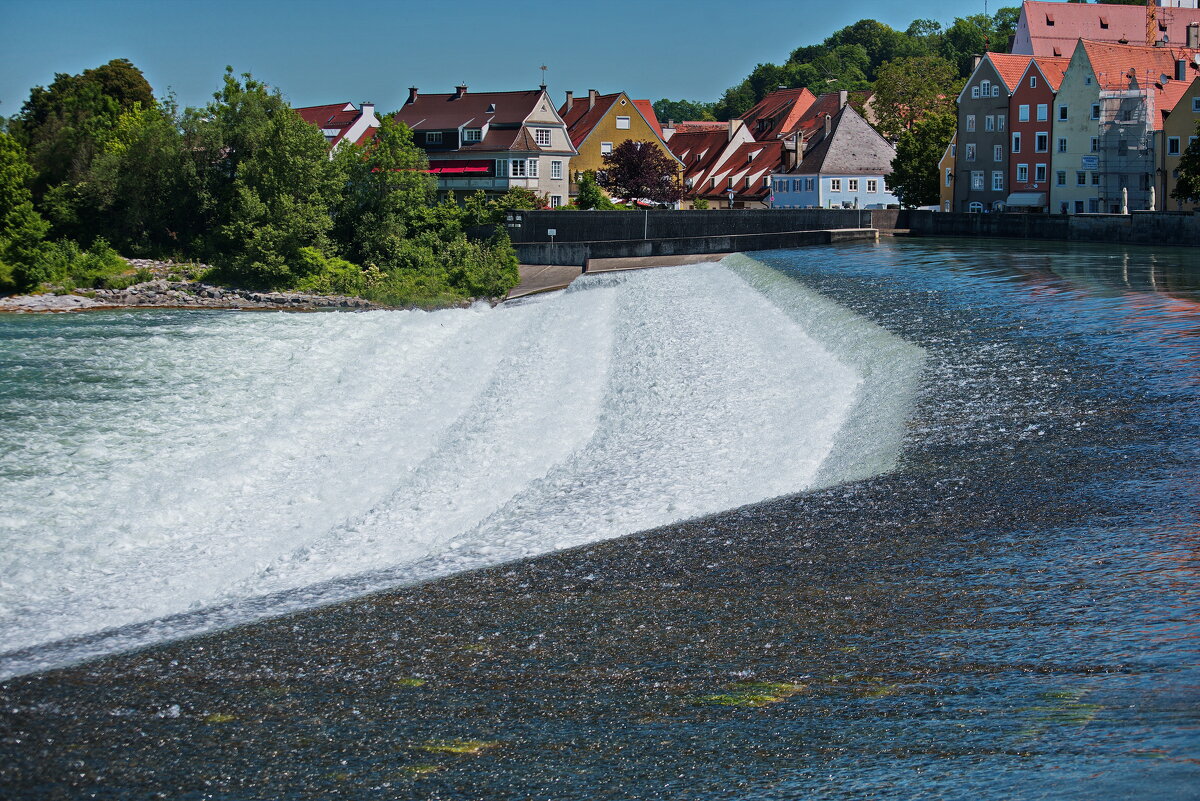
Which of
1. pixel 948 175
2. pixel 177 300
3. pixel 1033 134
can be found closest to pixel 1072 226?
pixel 1033 134

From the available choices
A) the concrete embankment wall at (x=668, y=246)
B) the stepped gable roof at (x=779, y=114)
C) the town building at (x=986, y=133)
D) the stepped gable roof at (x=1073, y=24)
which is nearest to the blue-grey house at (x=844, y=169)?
the town building at (x=986, y=133)

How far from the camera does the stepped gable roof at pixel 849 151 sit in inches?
3017

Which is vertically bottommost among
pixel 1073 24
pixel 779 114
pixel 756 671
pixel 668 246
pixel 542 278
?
pixel 756 671

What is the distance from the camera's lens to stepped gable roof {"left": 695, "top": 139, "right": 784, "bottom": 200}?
83750mm

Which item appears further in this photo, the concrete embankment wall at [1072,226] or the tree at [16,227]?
the tree at [16,227]

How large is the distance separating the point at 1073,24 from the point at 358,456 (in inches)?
2927

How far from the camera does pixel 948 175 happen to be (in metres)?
67.1

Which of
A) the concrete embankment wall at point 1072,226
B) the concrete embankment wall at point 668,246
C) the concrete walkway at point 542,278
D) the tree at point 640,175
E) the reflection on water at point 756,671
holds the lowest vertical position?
the reflection on water at point 756,671

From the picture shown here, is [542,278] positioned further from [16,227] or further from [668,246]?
[16,227]

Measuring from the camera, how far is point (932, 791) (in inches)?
255

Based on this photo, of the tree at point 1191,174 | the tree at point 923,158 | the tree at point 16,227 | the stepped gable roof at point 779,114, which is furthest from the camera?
the stepped gable roof at point 779,114

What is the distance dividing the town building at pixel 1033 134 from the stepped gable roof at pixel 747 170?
837 inches

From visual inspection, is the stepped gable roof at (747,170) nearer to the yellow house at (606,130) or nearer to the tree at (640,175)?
the yellow house at (606,130)

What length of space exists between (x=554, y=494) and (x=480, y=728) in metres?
6.80
